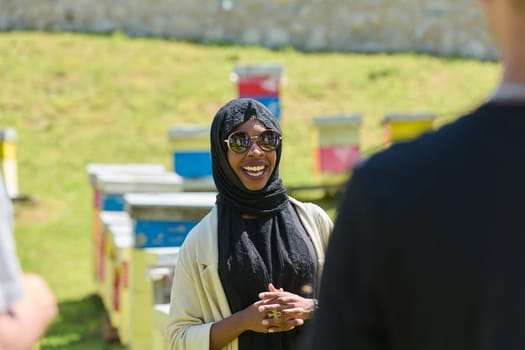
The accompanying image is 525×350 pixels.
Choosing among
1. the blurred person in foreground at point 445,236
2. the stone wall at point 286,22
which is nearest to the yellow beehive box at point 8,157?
the stone wall at point 286,22

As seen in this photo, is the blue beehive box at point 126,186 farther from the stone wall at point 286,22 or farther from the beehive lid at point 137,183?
the stone wall at point 286,22

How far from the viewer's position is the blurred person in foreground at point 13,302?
206 cm

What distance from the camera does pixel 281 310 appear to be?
11.4 feet

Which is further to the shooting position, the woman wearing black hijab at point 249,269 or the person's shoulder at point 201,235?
the person's shoulder at point 201,235

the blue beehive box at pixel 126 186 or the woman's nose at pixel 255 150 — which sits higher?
the woman's nose at pixel 255 150

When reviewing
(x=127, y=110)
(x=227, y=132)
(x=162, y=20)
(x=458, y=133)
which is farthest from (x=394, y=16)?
(x=458, y=133)

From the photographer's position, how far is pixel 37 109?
1548cm

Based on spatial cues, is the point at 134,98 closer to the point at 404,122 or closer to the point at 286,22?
the point at 286,22

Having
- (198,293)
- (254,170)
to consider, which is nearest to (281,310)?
(198,293)

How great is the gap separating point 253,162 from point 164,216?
2.73 m

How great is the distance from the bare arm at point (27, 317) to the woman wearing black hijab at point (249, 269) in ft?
4.26

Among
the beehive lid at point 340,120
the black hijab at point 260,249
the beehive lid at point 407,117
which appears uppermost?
the black hijab at point 260,249

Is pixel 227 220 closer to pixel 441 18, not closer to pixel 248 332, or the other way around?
pixel 248 332

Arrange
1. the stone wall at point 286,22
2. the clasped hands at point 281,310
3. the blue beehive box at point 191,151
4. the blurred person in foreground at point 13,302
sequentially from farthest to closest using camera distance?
the stone wall at point 286,22 → the blue beehive box at point 191,151 → the clasped hands at point 281,310 → the blurred person in foreground at point 13,302
